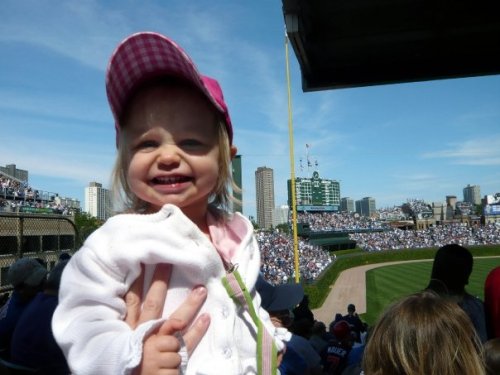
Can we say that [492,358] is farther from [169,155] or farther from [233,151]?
[169,155]

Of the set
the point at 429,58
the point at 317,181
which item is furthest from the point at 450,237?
the point at 429,58

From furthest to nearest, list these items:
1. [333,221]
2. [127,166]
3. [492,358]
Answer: [333,221] → [492,358] → [127,166]

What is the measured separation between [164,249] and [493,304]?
262 cm

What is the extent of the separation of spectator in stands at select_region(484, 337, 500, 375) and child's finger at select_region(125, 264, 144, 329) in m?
1.93

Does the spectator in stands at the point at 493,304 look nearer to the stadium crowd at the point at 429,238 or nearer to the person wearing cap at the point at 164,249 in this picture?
the person wearing cap at the point at 164,249

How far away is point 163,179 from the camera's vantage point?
4.27ft

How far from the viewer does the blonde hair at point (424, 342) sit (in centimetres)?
158

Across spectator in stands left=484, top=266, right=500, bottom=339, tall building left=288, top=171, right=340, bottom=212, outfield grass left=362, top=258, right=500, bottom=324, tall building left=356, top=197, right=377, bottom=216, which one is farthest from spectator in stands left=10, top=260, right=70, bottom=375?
tall building left=356, top=197, right=377, bottom=216

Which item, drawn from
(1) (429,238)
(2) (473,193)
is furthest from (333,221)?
(2) (473,193)

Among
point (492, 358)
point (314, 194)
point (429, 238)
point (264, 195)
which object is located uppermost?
point (264, 195)

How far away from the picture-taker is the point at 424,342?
1614 millimetres

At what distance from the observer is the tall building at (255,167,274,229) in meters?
115

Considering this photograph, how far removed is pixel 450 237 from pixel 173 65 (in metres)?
61.8

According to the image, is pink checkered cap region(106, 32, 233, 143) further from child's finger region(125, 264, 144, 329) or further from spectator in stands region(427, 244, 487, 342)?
spectator in stands region(427, 244, 487, 342)
